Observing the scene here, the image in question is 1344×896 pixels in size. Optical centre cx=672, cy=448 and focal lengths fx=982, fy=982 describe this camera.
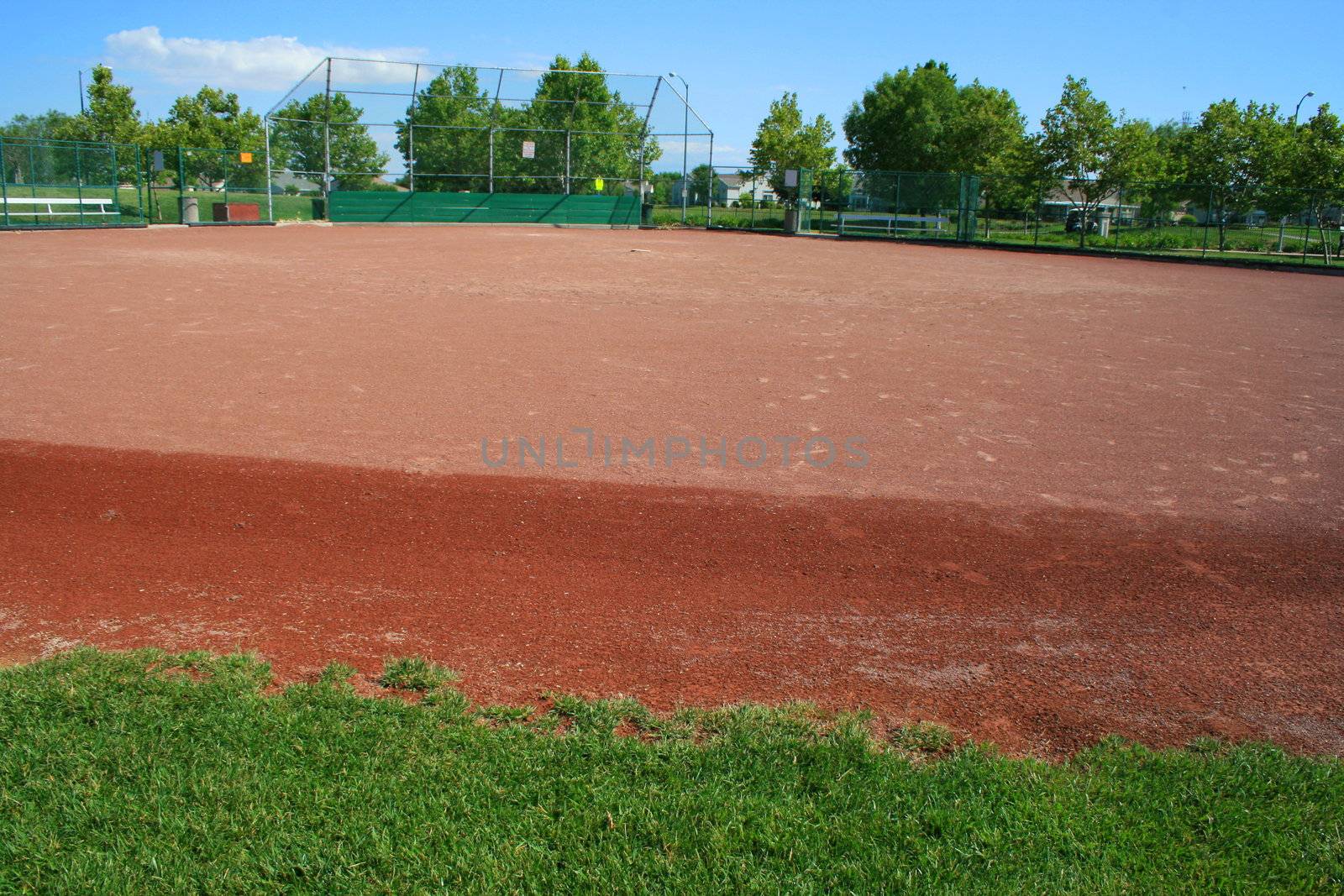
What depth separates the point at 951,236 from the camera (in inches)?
1513

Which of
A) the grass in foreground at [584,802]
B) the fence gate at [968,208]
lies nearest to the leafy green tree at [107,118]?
the fence gate at [968,208]

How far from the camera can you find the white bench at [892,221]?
39062 millimetres

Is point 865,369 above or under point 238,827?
above

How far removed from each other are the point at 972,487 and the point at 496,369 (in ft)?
18.5

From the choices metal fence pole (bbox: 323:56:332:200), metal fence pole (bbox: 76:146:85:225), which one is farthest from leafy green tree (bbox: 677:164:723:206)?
metal fence pole (bbox: 76:146:85:225)

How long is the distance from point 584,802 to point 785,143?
2395 inches

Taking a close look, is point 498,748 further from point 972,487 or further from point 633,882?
point 972,487

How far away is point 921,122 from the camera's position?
70.2 metres

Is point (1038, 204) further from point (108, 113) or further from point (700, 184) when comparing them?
point (108, 113)

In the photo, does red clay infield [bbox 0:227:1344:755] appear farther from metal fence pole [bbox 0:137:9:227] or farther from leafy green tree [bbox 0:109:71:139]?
leafy green tree [bbox 0:109:71:139]

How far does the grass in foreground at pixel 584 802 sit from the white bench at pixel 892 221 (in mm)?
37359

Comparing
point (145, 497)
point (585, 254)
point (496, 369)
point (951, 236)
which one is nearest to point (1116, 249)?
point (951, 236)

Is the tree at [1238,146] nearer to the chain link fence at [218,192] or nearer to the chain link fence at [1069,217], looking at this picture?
the chain link fence at [1069,217]

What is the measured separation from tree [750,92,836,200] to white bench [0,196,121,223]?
37.0 m
